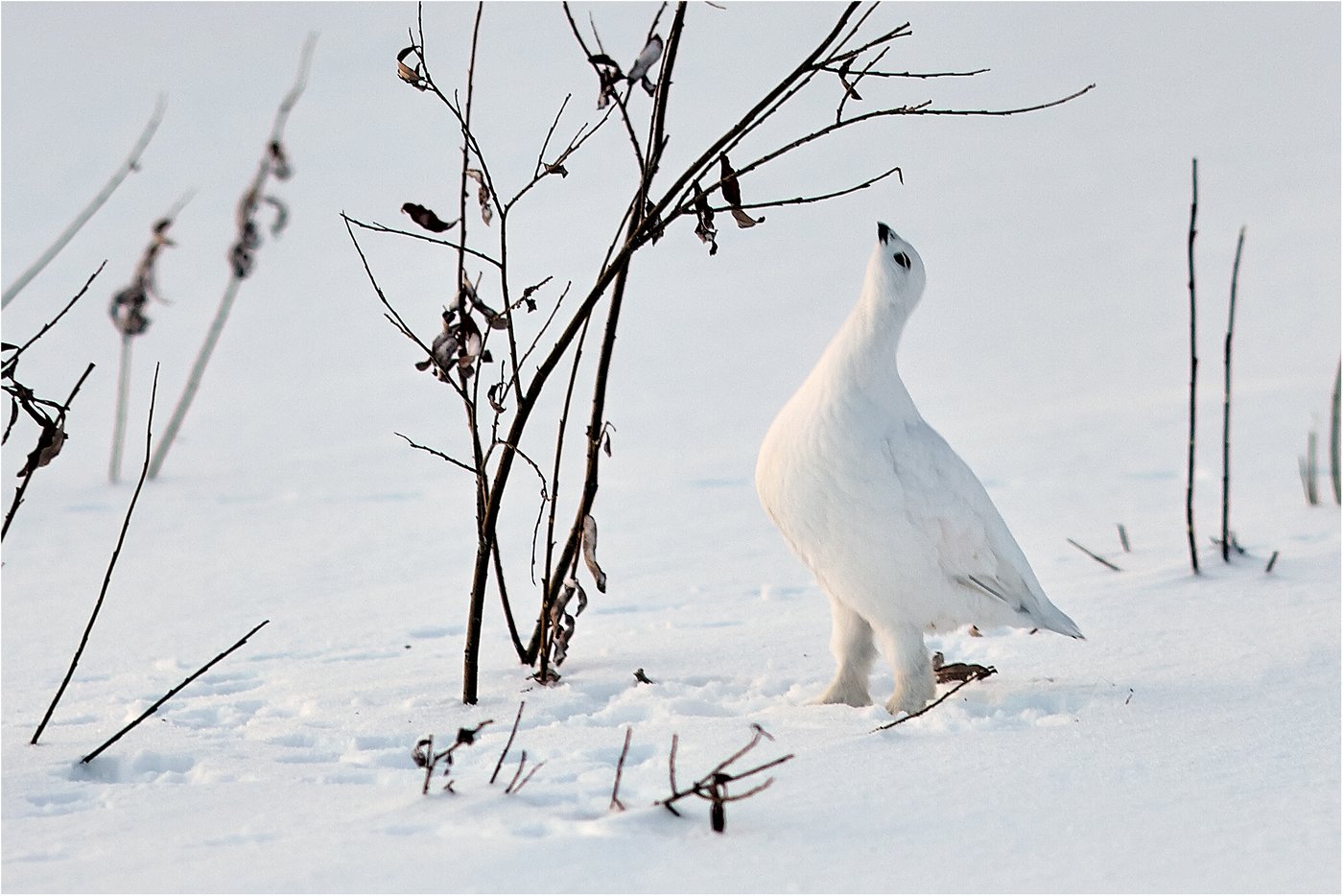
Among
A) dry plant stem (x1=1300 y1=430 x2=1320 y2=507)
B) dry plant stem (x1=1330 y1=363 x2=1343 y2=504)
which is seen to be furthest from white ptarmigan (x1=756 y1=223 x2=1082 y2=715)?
dry plant stem (x1=1300 y1=430 x2=1320 y2=507)

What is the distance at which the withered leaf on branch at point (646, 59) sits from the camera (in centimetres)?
220

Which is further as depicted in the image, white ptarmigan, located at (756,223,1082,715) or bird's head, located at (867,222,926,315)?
bird's head, located at (867,222,926,315)

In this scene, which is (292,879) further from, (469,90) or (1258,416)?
(1258,416)

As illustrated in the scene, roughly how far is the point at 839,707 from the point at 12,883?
1315 mm

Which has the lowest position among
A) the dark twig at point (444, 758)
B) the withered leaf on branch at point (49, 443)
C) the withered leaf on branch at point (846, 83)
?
the dark twig at point (444, 758)

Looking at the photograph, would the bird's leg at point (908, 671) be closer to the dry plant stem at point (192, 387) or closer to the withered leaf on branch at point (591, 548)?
the withered leaf on branch at point (591, 548)

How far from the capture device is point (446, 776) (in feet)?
6.37

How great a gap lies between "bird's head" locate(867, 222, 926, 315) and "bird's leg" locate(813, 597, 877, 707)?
1.77ft

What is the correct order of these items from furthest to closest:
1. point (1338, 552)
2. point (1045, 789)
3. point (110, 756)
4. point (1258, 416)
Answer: point (1258, 416)
point (1338, 552)
point (110, 756)
point (1045, 789)

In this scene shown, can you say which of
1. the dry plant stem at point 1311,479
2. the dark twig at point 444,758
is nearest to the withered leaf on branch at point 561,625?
the dark twig at point 444,758

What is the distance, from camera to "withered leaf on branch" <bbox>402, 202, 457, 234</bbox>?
225 centimetres

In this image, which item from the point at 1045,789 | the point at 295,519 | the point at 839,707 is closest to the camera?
the point at 1045,789

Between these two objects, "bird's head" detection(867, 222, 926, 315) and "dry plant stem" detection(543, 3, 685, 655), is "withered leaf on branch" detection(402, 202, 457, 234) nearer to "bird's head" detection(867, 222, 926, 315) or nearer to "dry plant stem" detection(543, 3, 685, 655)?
"dry plant stem" detection(543, 3, 685, 655)

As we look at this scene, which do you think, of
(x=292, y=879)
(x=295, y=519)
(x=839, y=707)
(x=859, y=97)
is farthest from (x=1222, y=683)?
(x=295, y=519)
